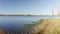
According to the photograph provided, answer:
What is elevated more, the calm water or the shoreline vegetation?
the calm water

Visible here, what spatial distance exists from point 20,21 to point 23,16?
0.19 feet

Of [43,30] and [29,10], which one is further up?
[29,10]

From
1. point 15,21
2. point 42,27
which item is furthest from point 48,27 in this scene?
point 15,21

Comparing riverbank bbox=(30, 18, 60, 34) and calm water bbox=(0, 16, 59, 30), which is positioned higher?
calm water bbox=(0, 16, 59, 30)

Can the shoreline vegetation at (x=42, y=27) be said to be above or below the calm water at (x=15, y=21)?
below

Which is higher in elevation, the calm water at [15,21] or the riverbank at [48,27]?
the calm water at [15,21]

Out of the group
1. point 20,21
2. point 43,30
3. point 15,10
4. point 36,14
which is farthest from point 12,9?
point 43,30

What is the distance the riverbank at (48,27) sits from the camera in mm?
1102

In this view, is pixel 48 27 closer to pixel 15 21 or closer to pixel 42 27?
pixel 42 27

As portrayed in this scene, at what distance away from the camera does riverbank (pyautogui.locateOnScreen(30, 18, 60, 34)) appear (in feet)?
3.61

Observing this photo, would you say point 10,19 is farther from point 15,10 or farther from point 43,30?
point 43,30

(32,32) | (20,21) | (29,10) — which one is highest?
(29,10)

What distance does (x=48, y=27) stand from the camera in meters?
1.11

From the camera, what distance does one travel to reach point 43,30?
1.10 meters
